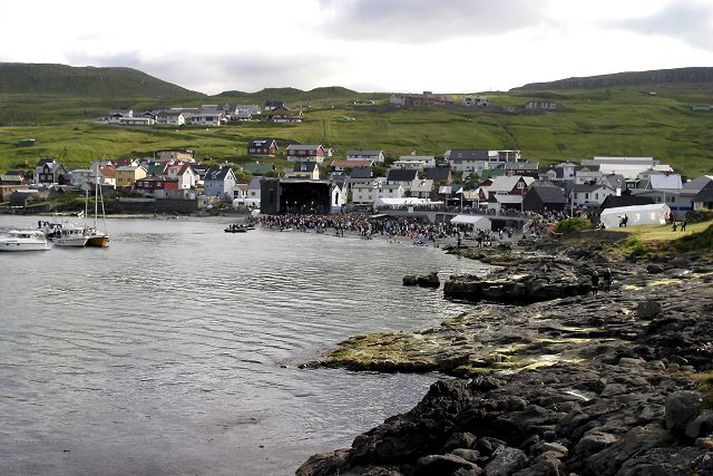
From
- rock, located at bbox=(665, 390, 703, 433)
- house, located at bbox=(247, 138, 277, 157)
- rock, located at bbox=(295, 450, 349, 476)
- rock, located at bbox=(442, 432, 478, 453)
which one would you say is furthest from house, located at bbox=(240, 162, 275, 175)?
rock, located at bbox=(665, 390, 703, 433)

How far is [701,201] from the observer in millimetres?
80625

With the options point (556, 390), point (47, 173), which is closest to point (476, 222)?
point (556, 390)

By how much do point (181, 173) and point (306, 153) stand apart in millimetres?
31585

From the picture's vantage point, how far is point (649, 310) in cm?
2994

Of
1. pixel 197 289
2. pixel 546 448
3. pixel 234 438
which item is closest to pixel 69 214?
pixel 197 289

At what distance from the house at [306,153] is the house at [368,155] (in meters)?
6.73

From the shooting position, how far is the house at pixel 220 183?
14112 cm

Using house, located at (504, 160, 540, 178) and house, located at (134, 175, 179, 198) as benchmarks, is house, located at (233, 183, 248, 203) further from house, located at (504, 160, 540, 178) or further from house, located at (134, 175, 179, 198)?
house, located at (504, 160, 540, 178)

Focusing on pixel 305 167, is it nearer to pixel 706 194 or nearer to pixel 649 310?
pixel 706 194

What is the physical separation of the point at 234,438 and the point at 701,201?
71.3 m

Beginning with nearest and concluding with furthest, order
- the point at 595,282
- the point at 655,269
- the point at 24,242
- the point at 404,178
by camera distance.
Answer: the point at 595,282, the point at 655,269, the point at 24,242, the point at 404,178

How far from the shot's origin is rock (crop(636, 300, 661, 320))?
97.9ft

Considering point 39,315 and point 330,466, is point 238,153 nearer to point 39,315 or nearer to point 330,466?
point 39,315

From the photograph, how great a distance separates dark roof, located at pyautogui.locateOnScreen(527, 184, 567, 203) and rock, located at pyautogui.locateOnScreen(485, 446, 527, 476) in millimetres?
91866
